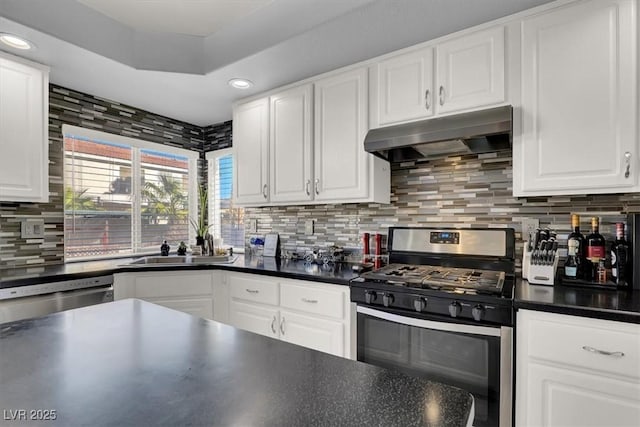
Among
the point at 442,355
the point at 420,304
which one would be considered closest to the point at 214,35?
the point at 420,304

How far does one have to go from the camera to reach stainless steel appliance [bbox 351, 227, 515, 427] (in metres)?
1.48

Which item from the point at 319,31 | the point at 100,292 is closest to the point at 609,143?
the point at 319,31

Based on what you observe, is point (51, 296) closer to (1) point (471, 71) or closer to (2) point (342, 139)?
(2) point (342, 139)

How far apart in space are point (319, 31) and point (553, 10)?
1.18 meters

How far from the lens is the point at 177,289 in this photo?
248 centimetres

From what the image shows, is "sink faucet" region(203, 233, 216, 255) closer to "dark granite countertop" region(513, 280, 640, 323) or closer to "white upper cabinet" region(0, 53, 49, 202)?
"white upper cabinet" region(0, 53, 49, 202)

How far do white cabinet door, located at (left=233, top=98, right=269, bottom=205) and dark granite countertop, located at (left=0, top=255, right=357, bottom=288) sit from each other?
59 centimetres

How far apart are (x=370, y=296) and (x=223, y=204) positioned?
233 cm

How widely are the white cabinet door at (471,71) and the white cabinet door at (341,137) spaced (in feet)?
1.64

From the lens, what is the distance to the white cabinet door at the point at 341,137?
87.7 inches

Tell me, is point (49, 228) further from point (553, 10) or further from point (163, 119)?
point (553, 10)

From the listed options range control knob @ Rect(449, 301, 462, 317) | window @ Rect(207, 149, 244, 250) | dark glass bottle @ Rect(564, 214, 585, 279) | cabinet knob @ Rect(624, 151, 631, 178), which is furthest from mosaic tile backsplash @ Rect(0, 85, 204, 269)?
cabinet knob @ Rect(624, 151, 631, 178)

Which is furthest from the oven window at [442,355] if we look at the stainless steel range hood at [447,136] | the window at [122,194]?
the window at [122,194]

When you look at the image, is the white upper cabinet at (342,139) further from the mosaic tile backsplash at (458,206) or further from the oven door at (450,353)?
the oven door at (450,353)
